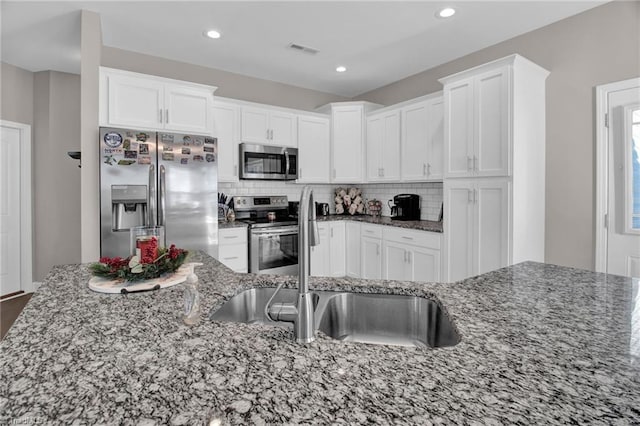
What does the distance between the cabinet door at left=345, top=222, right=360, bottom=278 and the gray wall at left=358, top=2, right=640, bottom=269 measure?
2.00m

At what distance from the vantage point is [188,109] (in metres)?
3.31

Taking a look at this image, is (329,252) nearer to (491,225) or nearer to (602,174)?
(491,225)

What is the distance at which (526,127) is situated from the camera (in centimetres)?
277

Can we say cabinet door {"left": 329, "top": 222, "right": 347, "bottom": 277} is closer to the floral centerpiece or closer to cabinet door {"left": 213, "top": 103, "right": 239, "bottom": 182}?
cabinet door {"left": 213, "top": 103, "right": 239, "bottom": 182}

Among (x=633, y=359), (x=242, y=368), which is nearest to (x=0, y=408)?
(x=242, y=368)

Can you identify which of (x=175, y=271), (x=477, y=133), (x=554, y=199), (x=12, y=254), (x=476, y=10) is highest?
(x=476, y=10)

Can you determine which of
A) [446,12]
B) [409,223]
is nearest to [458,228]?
[409,223]

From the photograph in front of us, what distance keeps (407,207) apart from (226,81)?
9.05ft

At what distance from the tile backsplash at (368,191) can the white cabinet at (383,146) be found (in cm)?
39

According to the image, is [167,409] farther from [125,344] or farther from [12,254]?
[12,254]

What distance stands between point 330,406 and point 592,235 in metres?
3.09

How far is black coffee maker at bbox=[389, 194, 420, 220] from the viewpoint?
4.07 m

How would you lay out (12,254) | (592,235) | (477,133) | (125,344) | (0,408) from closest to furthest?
(0,408), (125,344), (592,235), (477,133), (12,254)

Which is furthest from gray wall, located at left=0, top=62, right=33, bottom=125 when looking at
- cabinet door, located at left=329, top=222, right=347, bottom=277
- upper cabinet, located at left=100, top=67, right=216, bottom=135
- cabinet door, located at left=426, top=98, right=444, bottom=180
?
cabinet door, located at left=426, top=98, right=444, bottom=180
